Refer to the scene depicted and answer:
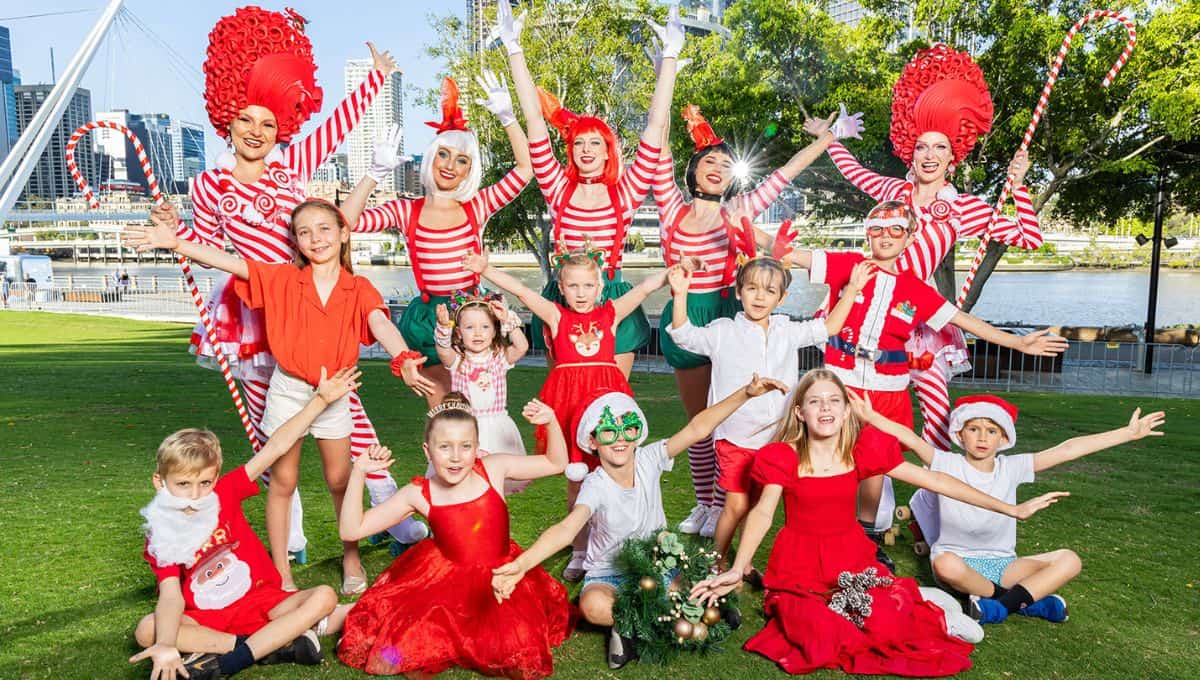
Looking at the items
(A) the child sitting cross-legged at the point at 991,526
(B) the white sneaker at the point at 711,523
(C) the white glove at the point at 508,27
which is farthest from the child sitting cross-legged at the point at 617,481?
(C) the white glove at the point at 508,27

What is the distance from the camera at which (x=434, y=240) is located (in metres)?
4.41

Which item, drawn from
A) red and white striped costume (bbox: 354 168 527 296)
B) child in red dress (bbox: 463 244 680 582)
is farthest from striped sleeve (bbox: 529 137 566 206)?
child in red dress (bbox: 463 244 680 582)

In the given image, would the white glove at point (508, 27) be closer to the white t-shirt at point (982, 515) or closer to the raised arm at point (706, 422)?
the raised arm at point (706, 422)

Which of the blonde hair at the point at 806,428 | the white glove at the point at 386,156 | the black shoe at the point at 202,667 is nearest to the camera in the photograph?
the black shoe at the point at 202,667

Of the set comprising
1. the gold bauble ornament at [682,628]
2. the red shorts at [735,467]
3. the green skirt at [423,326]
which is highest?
the green skirt at [423,326]

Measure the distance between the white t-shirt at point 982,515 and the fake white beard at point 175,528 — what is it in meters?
3.08

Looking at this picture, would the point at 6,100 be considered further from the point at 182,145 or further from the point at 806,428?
the point at 806,428

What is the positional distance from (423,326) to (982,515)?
2.85 metres

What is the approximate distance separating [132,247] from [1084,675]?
4043mm

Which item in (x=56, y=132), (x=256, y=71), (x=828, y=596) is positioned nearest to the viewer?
(x=828, y=596)

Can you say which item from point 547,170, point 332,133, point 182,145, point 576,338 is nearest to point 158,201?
point 332,133

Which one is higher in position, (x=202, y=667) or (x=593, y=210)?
(x=593, y=210)

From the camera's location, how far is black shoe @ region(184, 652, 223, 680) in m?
2.98

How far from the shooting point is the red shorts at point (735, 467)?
394cm
